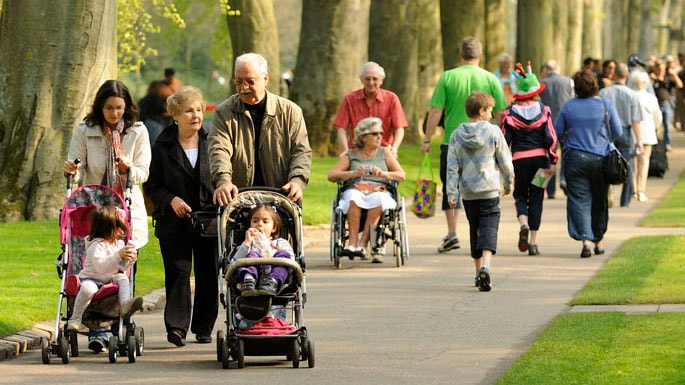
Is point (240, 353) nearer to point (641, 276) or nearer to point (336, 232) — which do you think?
point (641, 276)

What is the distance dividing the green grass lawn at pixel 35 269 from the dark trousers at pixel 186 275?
106 cm

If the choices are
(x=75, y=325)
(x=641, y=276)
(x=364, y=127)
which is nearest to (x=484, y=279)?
(x=641, y=276)

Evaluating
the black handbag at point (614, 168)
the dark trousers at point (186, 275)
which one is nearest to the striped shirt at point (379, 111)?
the black handbag at point (614, 168)

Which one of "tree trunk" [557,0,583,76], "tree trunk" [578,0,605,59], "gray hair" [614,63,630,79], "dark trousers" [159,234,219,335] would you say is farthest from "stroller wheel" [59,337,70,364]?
"tree trunk" [578,0,605,59]

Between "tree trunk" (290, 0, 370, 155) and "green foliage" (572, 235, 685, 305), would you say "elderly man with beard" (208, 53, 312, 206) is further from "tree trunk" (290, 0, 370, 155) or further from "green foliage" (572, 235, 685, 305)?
"tree trunk" (290, 0, 370, 155)

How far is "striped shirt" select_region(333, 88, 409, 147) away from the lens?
16328mm

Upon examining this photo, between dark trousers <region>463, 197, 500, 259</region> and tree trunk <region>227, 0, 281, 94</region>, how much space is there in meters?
15.7

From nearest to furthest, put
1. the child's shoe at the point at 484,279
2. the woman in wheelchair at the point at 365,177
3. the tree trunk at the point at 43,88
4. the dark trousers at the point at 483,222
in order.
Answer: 1. the child's shoe at the point at 484,279
2. the dark trousers at the point at 483,222
3. the woman in wheelchair at the point at 365,177
4. the tree trunk at the point at 43,88

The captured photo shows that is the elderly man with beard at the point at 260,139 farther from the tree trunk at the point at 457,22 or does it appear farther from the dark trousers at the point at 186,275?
the tree trunk at the point at 457,22

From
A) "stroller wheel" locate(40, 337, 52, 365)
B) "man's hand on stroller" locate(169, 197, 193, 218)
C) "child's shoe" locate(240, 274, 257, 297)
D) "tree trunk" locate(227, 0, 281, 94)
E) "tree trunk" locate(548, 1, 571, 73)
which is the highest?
"tree trunk" locate(548, 1, 571, 73)

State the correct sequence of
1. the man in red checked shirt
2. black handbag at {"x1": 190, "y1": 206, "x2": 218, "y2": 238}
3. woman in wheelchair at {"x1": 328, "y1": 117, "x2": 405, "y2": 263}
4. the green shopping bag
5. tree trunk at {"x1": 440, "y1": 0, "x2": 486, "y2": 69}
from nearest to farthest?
black handbag at {"x1": 190, "y1": 206, "x2": 218, "y2": 238} < woman in wheelchair at {"x1": 328, "y1": 117, "x2": 405, "y2": 263} < the man in red checked shirt < the green shopping bag < tree trunk at {"x1": 440, "y1": 0, "x2": 486, "y2": 69}

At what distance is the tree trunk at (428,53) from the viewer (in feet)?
127

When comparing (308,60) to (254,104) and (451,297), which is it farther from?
(254,104)

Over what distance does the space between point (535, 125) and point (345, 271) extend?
2848mm
